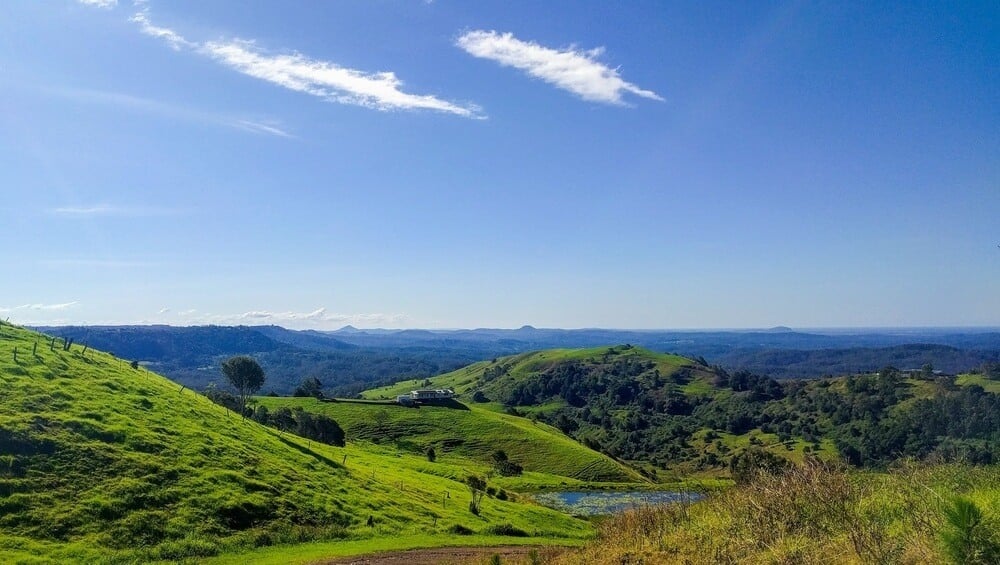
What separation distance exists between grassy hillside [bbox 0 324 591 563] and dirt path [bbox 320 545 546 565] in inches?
107

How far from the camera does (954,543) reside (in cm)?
1133

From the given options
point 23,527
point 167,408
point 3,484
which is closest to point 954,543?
point 23,527

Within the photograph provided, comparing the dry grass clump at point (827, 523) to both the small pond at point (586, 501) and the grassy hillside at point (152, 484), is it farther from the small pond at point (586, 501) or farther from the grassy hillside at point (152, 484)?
the small pond at point (586, 501)

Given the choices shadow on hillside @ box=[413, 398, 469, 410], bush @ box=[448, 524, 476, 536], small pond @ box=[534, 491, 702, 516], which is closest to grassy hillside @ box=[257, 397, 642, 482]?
shadow on hillside @ box=[413, 398, 469, 410]

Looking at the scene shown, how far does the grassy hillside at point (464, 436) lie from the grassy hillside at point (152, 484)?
3322 inches

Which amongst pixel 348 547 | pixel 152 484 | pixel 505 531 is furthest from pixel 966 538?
pixel 505 531

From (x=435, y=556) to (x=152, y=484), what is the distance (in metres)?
18.7

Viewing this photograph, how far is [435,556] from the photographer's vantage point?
3503 centimetres

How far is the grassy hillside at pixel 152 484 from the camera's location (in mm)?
30938

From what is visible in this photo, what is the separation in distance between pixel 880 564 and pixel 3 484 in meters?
39.8

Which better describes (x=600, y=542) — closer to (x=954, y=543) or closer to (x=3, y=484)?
(x=954, y=543)

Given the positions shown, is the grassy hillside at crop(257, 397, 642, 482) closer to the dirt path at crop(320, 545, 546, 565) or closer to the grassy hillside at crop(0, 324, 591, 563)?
the grassy hillside at crop(0, 324, 591, 563)

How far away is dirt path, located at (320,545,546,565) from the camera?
1252 inches

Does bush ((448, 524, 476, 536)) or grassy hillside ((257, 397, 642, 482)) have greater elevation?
bush ((448, 524, 476, 536))
